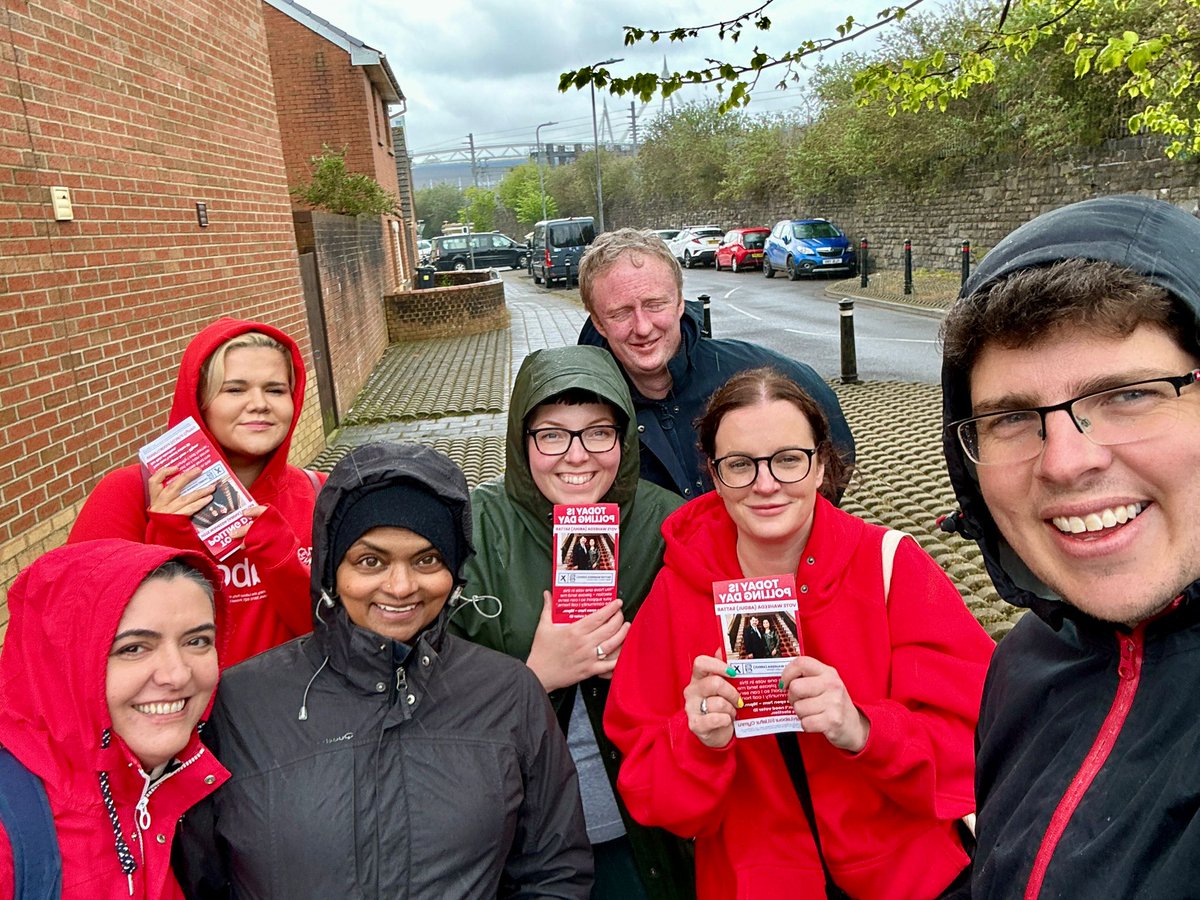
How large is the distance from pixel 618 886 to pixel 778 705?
843mm

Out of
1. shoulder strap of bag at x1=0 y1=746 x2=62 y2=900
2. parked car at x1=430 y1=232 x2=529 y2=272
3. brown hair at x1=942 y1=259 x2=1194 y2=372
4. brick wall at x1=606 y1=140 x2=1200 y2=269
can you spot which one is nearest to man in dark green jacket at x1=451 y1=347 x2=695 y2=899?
shoulder strap of bag at x1=0 y1=746 x2=62 y2=900

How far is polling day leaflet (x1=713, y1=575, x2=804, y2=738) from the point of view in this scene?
73.8 inches

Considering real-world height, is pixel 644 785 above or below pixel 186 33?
below

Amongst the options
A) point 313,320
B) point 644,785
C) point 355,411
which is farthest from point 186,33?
point 644,785

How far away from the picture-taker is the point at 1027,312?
3.96ft

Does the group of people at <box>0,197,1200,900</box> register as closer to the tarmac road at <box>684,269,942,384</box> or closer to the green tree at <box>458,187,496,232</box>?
the tarmac road at <box>684,269,942,384</box>

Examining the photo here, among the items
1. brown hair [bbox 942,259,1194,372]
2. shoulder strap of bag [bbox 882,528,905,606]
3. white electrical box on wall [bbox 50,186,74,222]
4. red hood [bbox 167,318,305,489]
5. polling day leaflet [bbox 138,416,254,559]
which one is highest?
white electrical box on wall [bbox 50,186,74,222]

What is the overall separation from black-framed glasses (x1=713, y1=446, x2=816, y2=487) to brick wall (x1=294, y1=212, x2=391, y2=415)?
32.6ft

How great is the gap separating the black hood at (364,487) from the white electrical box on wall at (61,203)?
387 cm

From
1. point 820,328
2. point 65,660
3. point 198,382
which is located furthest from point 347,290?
point 65,660

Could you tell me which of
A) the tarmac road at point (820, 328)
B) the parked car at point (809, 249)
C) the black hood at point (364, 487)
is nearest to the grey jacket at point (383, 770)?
the black hood at point (364, 487)

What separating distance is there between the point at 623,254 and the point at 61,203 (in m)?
3.50

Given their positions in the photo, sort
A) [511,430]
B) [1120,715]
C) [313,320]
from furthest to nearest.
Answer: [313,320] → [511,430] → [1120,715]

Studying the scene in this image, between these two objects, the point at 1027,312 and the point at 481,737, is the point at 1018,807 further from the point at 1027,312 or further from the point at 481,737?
the point at 481,737
